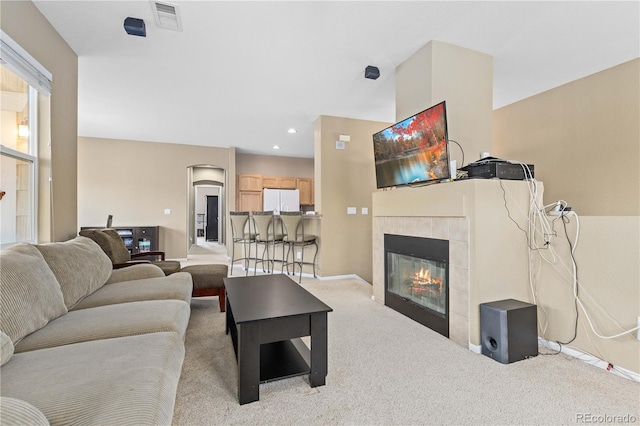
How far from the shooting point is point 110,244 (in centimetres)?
307

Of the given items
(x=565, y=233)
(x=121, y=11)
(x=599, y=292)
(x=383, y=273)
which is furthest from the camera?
(x=383, y=273)

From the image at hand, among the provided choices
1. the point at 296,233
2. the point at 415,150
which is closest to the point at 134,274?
the point at 296,233

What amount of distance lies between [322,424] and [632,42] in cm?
409

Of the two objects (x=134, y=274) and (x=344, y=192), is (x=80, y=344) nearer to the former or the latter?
(x=134, y=274)

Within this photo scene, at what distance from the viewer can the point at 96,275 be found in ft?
7.29

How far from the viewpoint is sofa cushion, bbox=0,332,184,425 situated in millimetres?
867

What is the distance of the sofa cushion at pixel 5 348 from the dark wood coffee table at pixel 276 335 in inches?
34.4

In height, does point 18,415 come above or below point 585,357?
above

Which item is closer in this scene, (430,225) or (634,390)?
(634,390)

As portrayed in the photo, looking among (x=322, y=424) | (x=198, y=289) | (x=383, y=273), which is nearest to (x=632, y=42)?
(x=383, y=273)

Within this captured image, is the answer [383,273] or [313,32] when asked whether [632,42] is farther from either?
[383,273]

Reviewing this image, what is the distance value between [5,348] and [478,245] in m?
2.67

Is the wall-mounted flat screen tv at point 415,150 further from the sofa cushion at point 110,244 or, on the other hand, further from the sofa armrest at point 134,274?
the sofa cushion at point 110,244

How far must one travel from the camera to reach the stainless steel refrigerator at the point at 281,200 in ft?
25.1
